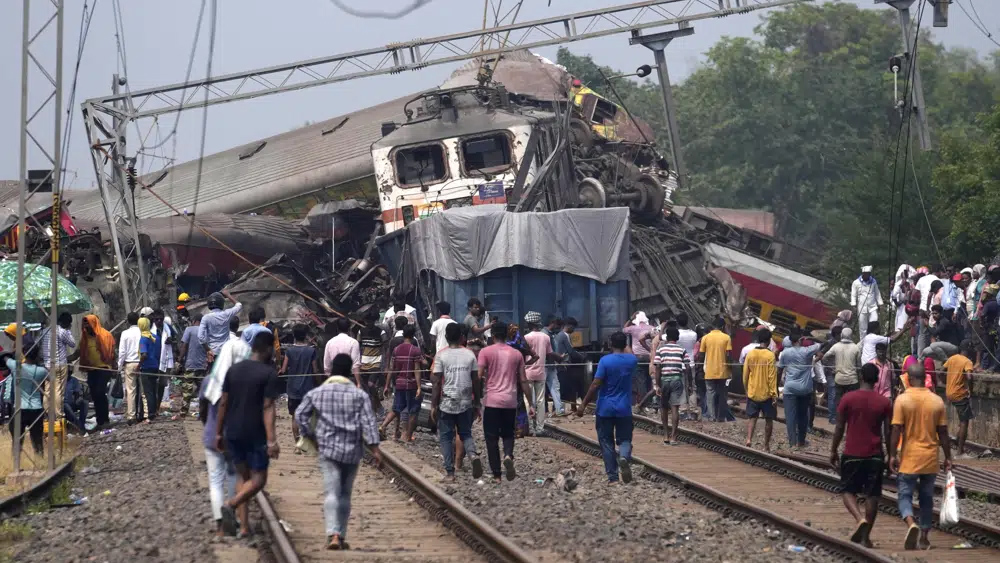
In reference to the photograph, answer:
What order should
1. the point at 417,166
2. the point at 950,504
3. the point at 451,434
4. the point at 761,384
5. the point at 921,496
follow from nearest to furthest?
the point at 950,504 → the point at 921,496 → the point at 451,434 → the point at 761,384 → the point at 417,166

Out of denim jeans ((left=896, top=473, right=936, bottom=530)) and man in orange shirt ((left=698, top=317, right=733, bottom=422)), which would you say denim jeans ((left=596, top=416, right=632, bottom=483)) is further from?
man in orange shirt ((left=698, top=317, right=733, bottom=422))

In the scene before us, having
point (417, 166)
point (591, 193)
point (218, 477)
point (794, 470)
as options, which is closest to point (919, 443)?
point (794, 470)

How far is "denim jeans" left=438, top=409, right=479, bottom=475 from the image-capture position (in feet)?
43.1

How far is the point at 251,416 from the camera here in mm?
9430

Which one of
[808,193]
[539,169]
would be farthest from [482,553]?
[808,193]

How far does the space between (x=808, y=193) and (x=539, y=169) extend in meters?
34.7

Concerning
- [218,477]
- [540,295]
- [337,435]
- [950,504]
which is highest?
[540,295]

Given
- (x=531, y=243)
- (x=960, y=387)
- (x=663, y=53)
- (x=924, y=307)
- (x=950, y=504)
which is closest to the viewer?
(x=950, y=504)

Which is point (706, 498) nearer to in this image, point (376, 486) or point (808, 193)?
point (376, 486)

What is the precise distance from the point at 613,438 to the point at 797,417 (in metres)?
4.57

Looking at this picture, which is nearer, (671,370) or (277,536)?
(277,536)

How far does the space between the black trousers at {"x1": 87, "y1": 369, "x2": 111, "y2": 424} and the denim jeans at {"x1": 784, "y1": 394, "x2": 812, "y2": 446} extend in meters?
8.82

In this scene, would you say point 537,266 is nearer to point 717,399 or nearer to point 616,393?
point 717,399

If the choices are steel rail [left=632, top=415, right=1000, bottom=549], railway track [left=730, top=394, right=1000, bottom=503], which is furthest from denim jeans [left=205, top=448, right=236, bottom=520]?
railway track [left=730, top=394, right=1000, bottom=503]
